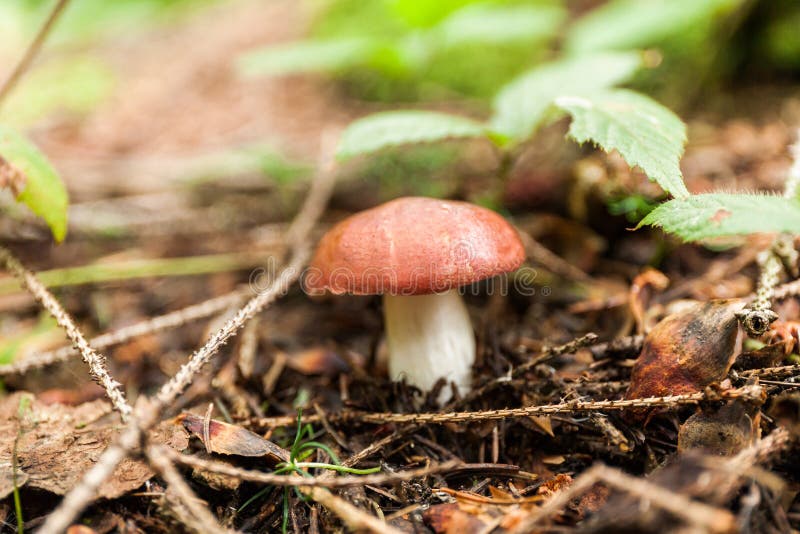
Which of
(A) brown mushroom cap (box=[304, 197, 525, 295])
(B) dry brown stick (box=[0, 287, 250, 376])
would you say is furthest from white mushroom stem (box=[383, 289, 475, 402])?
(B) dry brown stick (box=[0, 287, 250, 376])

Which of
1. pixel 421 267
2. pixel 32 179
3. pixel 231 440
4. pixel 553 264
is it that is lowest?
pixel 231 440

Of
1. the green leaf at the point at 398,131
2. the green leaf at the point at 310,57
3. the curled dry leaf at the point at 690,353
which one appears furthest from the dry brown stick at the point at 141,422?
the green leaf at the point at 310,57

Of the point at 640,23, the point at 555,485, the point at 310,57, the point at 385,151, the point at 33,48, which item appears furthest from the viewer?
the point at 385,151

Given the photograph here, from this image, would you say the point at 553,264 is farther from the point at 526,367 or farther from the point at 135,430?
the point at 135,430

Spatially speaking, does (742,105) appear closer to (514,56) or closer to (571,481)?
(514,56)

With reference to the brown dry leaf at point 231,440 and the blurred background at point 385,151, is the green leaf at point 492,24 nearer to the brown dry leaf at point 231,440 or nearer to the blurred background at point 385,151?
the blurred background at point 385,151

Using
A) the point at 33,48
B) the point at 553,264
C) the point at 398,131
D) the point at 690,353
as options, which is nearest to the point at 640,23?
the point at 553,264
